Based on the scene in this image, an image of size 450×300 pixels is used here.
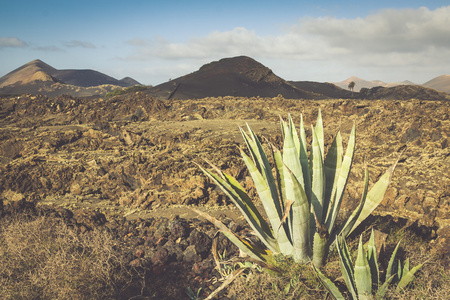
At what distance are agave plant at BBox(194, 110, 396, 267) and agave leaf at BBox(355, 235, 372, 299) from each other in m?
0.30

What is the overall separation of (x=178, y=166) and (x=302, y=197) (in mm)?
5258

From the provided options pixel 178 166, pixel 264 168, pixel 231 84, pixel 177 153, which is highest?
pixel 231 84

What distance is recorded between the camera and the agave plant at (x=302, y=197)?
2219 mm

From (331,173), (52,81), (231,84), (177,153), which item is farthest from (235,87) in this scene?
(52,81)

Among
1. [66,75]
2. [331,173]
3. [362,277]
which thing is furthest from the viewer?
[66,75]

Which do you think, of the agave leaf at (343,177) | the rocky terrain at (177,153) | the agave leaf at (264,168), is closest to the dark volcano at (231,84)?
the rocky terrain at (177,153)

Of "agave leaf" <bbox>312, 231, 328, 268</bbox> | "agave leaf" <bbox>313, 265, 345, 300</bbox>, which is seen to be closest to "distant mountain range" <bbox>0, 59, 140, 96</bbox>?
"agave leaf" <bbox>312, 231, 328, 268</bbox>

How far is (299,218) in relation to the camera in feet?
7.25

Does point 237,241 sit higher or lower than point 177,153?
higher

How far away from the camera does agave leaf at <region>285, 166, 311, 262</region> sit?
2.10 metres

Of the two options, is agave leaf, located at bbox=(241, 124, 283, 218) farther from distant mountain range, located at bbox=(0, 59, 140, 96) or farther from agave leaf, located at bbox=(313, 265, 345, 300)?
distant mountain range, located at bbox=(0, 59, 140, 96)

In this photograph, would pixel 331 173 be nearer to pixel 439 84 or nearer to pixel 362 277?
pixel 362 277

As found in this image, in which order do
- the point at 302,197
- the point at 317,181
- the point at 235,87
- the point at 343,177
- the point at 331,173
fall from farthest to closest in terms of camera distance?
the point at 235,87
the point at 331,173
the point at 343,177
the point at 317,181
the point at 302,197

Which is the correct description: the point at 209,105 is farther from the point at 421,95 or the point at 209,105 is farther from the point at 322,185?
the point at 421,95
